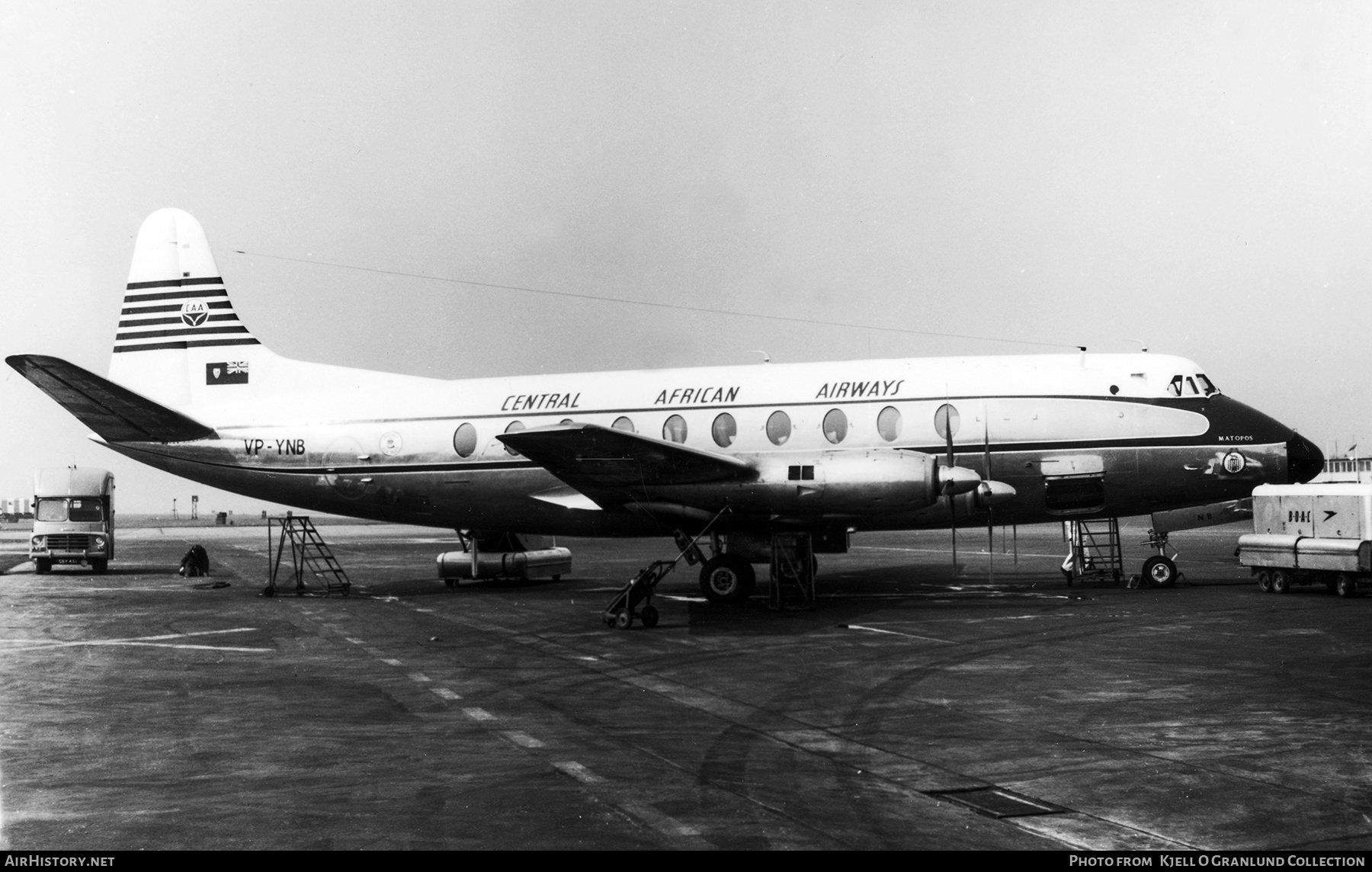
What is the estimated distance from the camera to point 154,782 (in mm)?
8805

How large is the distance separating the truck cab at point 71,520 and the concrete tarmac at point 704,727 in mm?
17709

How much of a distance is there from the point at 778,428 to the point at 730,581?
339 centimetres

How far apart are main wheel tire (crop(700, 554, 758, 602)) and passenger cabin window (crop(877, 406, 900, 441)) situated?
390 cm

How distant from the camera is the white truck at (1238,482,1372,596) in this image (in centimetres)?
2270

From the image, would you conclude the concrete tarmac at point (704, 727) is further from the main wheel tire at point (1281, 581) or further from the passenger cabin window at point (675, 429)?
the passenger cabin window at point (675, 429)

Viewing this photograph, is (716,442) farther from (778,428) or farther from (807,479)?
(807,479)

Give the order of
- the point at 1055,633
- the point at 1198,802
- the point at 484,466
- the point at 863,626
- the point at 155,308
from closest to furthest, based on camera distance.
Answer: the point at 1198,802
the point at 1055,633
the point at 863,626
the point at 484,466
the point at 155,308

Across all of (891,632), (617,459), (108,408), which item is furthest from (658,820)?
(108,408)

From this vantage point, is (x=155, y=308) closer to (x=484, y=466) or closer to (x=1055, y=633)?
(x=484, y=466)

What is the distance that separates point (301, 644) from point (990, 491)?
1265 cm

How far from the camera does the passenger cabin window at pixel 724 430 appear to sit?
24.4 metres

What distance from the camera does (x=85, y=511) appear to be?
40.0 m

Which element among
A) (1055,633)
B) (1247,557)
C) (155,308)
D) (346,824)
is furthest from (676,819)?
(155,308)

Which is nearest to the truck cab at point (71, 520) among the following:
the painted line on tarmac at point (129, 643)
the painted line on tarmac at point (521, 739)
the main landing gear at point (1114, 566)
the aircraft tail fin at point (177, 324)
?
the aircraft tail fin at point (177, 324)
